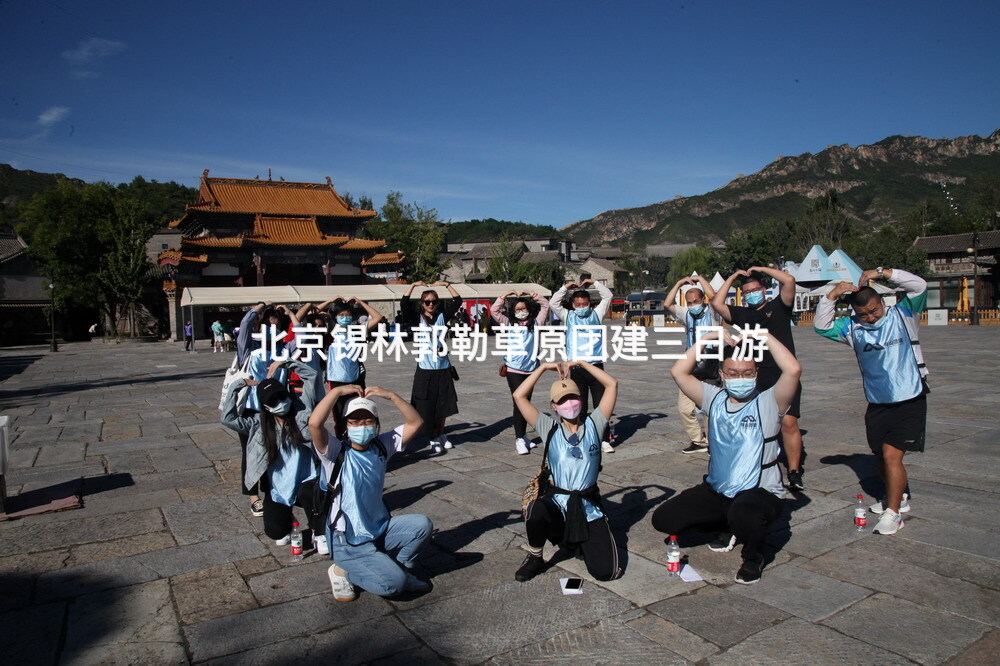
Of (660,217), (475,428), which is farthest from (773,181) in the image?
(475,428)

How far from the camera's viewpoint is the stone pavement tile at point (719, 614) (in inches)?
131

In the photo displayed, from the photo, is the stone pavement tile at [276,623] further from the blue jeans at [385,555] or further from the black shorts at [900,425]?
the black shorts at [900,425]

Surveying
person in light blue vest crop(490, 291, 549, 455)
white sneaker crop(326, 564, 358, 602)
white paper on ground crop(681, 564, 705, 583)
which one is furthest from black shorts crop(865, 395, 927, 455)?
white sneaker crop(326, 564, 358, 602)

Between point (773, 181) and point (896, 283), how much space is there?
181 meters

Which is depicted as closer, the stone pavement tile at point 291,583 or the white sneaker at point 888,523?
the stone pavement tile at point 291,583

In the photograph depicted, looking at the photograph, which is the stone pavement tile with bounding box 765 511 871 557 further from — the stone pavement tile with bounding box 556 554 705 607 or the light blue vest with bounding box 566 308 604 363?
the light blue vest with bounding box 566 308 604 363

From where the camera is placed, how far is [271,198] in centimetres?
4191

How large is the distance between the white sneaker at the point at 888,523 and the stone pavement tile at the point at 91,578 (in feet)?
15.6

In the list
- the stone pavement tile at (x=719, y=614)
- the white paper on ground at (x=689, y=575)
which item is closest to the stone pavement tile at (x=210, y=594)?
the stone pavement tile at (x=719, y=614)

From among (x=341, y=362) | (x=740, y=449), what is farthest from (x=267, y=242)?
(x=740, y=449)

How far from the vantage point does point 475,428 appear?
900 cm

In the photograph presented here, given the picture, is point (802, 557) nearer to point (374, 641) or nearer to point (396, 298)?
point (374, 641)

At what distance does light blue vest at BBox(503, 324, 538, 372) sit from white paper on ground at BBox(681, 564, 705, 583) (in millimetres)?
3830

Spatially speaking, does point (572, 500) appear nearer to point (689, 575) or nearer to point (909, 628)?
point (689, 575)
